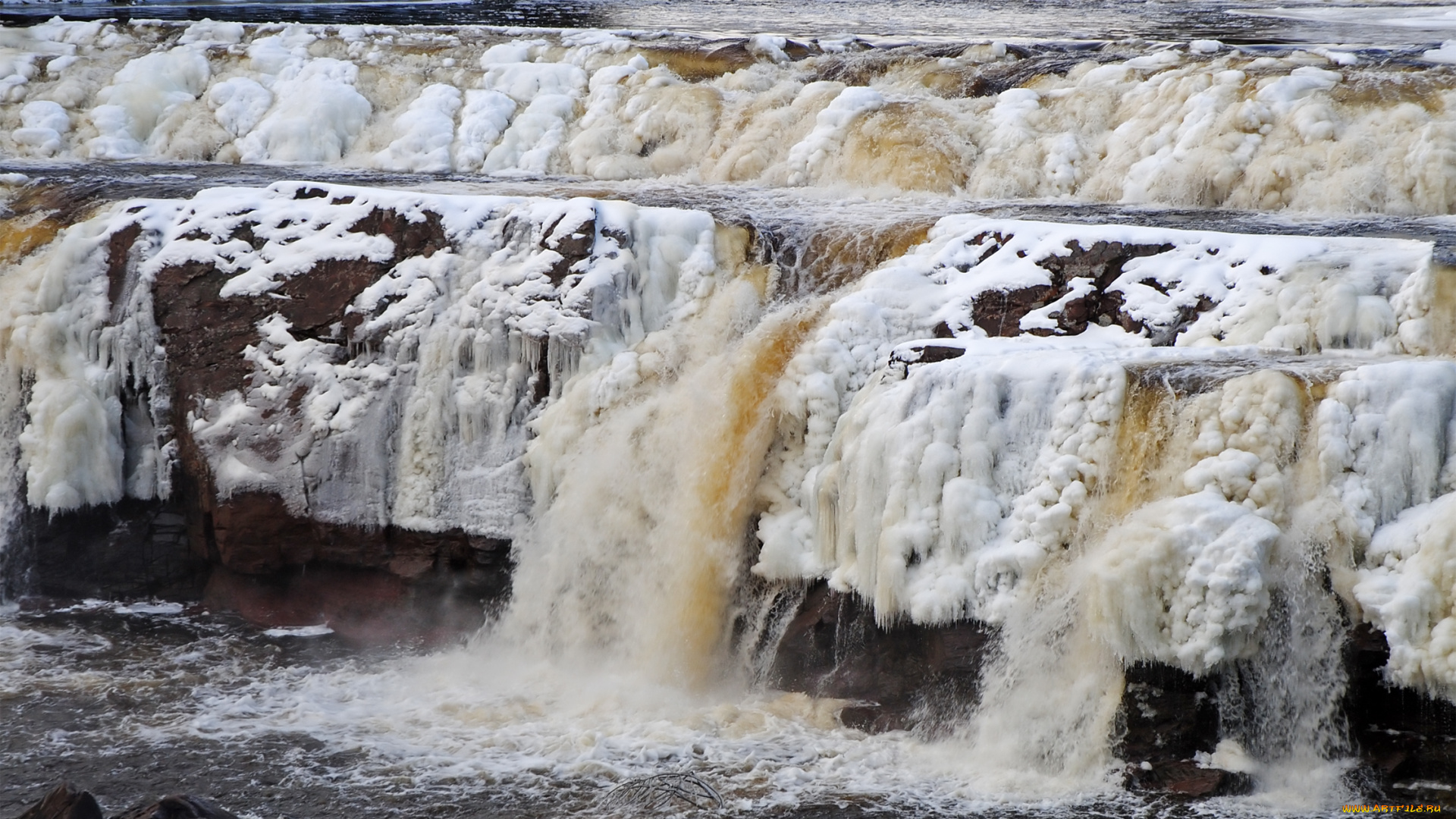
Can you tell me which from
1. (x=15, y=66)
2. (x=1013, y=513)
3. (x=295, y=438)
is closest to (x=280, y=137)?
(x=15, y=66)

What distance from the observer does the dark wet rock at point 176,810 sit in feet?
18.1

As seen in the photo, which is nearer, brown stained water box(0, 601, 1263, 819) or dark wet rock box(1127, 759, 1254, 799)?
dark wet rock box(1127, 759, 1254, 799)

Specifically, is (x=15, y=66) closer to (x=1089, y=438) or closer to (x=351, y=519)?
(x=351, y=519)

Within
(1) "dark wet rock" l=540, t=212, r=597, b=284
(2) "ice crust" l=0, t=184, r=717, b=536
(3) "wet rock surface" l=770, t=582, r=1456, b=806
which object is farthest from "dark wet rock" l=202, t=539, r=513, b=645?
(3) "wet rock surface" l=770, t=582, r=1456, b=806

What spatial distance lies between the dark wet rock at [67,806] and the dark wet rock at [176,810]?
15 centimetres

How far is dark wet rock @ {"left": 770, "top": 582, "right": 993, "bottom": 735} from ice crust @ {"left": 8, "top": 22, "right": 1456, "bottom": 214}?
4.22 m

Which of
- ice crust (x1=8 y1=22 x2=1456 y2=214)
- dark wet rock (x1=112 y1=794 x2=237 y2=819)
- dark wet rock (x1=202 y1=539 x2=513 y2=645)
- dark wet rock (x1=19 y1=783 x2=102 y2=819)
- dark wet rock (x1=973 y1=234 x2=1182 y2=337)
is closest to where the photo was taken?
dark wet rock (x1=112 y1=794 x2=237 y2=819)

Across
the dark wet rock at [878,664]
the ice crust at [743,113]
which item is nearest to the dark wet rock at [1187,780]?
the dark wet rock at [878,664]

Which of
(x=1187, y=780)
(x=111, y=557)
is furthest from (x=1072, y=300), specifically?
(x=111, y=557)

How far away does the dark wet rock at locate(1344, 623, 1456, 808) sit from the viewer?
613cm

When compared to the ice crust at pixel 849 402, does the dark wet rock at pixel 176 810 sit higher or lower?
lower

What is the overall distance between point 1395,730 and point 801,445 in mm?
3366

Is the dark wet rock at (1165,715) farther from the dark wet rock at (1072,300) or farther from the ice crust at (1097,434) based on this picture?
the dark wet rock at (1072,300)

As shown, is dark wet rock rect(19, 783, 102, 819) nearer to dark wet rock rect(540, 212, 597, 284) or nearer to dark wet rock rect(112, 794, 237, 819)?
dark wet rock rect(112, 794, 237, 819)
